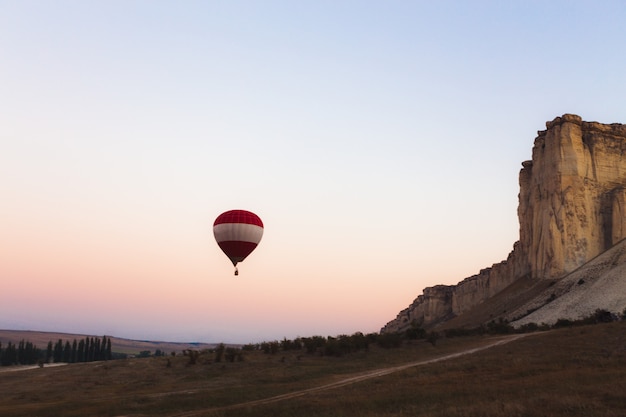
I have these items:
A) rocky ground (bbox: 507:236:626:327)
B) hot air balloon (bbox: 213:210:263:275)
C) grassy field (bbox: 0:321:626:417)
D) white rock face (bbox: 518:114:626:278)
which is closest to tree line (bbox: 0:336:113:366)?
grassy field (bbox: 0:321:626:417)

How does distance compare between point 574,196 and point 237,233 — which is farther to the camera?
point 574,196

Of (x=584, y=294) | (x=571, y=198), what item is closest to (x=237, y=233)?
(x=584, y=294)

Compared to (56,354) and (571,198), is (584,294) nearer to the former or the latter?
(571,198)

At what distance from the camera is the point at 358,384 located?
20.0 m

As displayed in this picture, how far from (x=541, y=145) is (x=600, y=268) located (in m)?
25.6

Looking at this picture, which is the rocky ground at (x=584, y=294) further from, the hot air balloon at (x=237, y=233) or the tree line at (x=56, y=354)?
the tree line at (x=56, y=354)

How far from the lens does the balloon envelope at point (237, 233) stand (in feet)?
115

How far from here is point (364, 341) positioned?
35.3 metres

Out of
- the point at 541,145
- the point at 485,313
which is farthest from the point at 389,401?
the point at 541,145

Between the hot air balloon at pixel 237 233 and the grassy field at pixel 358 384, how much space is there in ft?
24.1

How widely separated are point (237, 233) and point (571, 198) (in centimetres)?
5599

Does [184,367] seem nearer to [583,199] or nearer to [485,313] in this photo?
[485,313]

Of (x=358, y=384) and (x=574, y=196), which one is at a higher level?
(x=574, y=196)

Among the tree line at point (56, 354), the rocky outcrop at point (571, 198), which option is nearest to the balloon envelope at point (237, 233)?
the rocky outcrop at point (571, 198)
